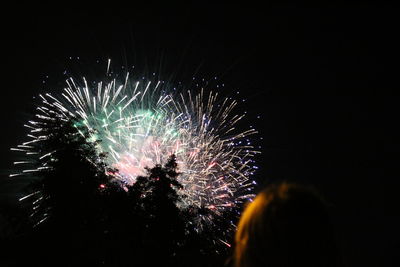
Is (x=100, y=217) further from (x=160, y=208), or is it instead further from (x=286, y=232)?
(x=286, y=232)

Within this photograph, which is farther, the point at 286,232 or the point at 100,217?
the point at 100,217

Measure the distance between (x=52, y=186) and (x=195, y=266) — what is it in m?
7.78

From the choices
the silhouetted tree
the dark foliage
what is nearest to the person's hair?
the dark foliage

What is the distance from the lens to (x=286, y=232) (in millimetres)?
1669

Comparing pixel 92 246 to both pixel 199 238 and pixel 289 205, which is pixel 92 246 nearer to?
pixel 199 238

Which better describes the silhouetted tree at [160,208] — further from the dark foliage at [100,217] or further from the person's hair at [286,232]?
the person's hair at [286,232]

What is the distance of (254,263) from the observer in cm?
166

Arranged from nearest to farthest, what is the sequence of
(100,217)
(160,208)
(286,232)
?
(286,232) < (100,217) < (160,208)

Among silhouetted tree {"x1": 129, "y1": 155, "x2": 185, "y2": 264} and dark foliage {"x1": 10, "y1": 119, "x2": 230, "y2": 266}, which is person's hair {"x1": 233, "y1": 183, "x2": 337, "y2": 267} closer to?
dark foliage {"x1": 10, "y1": 119, "x2": 230, "y2": 266}

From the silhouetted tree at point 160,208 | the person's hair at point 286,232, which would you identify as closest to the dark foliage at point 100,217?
the silhouetted tree at point 160,208

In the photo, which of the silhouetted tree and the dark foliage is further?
the silhouetted tree

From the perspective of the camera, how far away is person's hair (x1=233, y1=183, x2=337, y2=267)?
5.44 feet

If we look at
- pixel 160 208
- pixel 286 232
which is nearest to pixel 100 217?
pixel 160 208

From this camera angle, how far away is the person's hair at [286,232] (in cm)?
166
